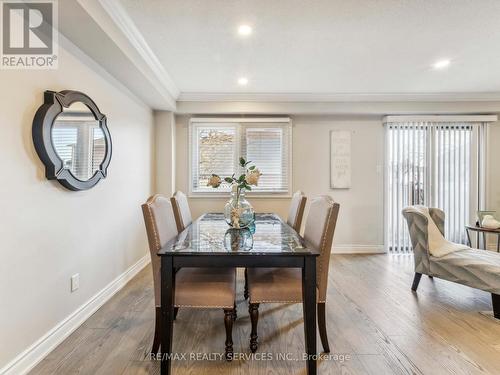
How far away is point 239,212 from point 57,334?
155 cm

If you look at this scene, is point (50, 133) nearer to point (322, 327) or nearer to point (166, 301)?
point (166, 301)

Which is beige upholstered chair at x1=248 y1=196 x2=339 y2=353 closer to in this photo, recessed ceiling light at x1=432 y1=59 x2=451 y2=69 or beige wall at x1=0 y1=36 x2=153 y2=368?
beige wall at x1=0 y1=36 x2=153 y2=368

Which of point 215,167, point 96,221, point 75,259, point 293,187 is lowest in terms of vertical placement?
point 75,259

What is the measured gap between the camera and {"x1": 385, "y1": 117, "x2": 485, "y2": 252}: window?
414cm

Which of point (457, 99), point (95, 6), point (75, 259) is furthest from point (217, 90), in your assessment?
point (457, 99)

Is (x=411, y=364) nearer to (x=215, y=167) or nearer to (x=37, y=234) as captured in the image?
(x=37, y=234)

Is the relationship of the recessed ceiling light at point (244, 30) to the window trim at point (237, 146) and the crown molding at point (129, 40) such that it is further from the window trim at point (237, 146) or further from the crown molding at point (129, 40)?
the window trim at point (237, 146)

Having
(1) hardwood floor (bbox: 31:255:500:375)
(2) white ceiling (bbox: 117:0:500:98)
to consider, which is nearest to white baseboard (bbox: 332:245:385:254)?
(1) hardwood floor (bbox: 31:255:500:375)

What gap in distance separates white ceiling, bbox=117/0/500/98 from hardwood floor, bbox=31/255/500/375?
7.84ft

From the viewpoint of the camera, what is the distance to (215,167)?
4.16 metres

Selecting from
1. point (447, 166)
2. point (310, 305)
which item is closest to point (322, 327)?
point (310, 305)

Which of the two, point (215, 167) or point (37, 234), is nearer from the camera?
point (37, 234)

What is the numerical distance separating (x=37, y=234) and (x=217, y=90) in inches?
108

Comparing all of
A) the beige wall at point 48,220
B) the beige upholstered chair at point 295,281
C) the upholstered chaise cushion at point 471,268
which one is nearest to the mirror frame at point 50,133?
the beige wall at point 48,220
